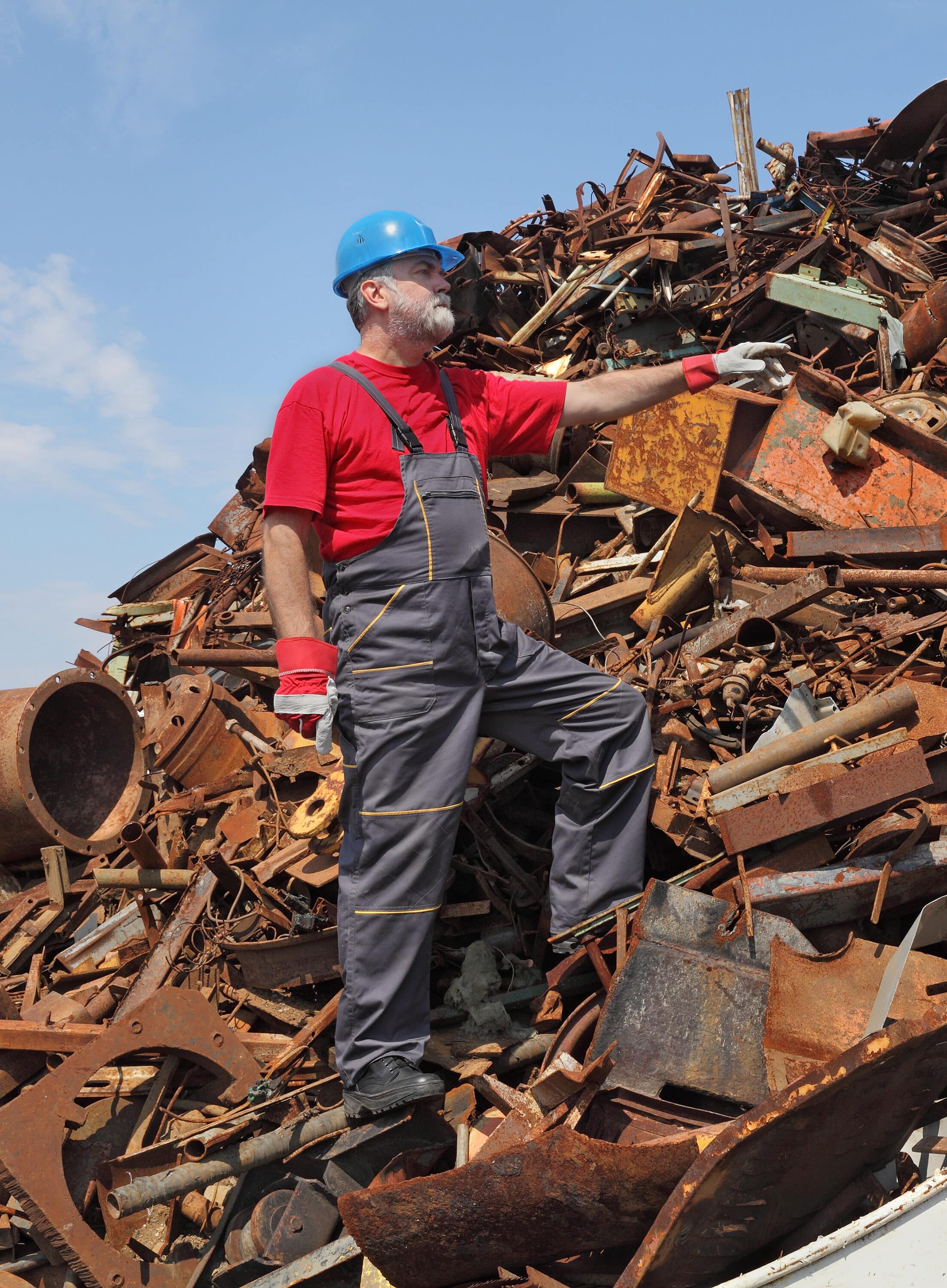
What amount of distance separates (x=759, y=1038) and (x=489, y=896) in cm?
110

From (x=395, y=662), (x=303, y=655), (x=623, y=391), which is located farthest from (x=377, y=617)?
(x=623, y=391)

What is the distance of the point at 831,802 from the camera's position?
2.99m

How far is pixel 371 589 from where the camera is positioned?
3.07 m

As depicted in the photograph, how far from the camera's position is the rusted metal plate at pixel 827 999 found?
2635 millimetres

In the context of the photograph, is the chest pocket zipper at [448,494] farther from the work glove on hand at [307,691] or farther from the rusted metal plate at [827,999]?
the rusted metal plate at [827,999]

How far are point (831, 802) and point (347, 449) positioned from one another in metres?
1.82

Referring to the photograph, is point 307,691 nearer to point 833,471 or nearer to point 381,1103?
point 381,1103

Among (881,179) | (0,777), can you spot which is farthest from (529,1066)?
(881,179)

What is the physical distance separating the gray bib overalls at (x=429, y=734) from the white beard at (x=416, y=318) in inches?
9.7

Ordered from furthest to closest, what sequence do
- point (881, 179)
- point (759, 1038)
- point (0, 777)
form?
point (881, 179) → point (0, 777) → point (759, 1038)

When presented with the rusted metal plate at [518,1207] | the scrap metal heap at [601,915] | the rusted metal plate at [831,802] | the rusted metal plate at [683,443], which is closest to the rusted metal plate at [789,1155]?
the scrap metal heap at [601,915]

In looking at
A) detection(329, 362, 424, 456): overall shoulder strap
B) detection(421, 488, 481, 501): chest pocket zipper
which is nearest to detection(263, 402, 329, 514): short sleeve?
detection(329, 362, 424, 456): overall shoulder strap

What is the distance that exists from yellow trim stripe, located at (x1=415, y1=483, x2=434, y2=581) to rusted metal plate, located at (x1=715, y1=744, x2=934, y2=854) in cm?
114

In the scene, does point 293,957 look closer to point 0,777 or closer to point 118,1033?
point 118,1033
